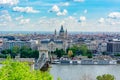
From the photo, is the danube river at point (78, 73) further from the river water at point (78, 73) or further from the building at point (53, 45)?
the building at point (53, 45)

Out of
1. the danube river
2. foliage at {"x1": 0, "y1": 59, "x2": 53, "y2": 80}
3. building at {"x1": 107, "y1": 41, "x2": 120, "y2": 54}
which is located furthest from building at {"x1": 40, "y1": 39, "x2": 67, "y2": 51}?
foliage at {"x1": 0, "y1": 59, "x2": 53, "y2": 80}

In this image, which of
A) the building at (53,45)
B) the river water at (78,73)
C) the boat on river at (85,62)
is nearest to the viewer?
the river water at (78,73)

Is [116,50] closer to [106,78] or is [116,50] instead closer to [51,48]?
[51,48]

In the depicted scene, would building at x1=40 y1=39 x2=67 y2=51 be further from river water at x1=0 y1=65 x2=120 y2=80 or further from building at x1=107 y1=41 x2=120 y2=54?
river water at x1=0 y1=65 x2=120 y2=80

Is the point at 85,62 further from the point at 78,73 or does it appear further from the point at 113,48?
the point at 113,48

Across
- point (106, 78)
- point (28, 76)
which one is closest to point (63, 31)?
point (106, 78)

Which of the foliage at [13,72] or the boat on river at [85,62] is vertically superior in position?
the foliage at [13,72]

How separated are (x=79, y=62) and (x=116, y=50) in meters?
8.67

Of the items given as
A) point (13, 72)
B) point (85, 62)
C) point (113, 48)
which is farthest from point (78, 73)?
point (113, 48)

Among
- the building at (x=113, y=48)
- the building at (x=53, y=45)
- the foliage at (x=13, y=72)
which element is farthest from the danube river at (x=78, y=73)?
the building at (x=113, y=48)

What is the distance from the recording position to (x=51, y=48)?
84.3ft

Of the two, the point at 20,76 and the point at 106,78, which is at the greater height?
the point at 20,76

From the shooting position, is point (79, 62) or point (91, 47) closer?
point (79, 62)

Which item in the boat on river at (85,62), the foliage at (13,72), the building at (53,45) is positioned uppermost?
the foliage at (13,72)
